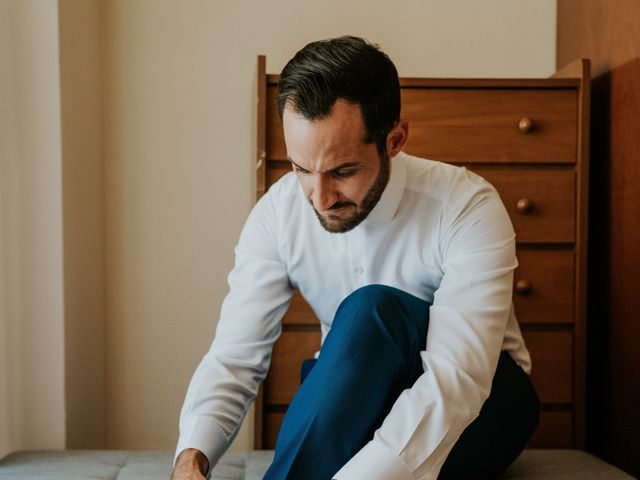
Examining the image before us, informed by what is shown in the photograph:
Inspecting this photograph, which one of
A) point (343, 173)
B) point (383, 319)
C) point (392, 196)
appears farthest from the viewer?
point (392, 196)

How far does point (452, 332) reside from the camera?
1179 millimetres

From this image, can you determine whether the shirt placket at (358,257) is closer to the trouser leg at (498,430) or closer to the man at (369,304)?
the man at (369,304)

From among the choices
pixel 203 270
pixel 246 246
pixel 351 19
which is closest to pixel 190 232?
pixel 203 270

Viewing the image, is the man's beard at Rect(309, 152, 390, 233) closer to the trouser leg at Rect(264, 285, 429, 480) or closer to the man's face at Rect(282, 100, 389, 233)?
the man's face at Rect(282, 100, 389, 233)

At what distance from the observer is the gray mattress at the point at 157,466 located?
59.1 inches

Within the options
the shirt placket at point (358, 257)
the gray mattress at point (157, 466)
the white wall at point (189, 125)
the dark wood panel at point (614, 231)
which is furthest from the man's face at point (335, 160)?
the white wall at point (189, 125)

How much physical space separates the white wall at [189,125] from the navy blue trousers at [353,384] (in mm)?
1194

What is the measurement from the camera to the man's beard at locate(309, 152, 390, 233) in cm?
133

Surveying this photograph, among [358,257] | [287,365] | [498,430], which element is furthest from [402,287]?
[287,365]

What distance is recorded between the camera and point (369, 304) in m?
1.17

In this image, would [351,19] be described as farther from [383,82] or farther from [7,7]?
[383,82]

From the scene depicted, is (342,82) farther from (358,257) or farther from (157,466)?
(157,466)

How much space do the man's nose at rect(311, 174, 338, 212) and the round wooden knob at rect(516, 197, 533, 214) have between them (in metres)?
0.74

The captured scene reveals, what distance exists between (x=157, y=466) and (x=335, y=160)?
2.39 ft
